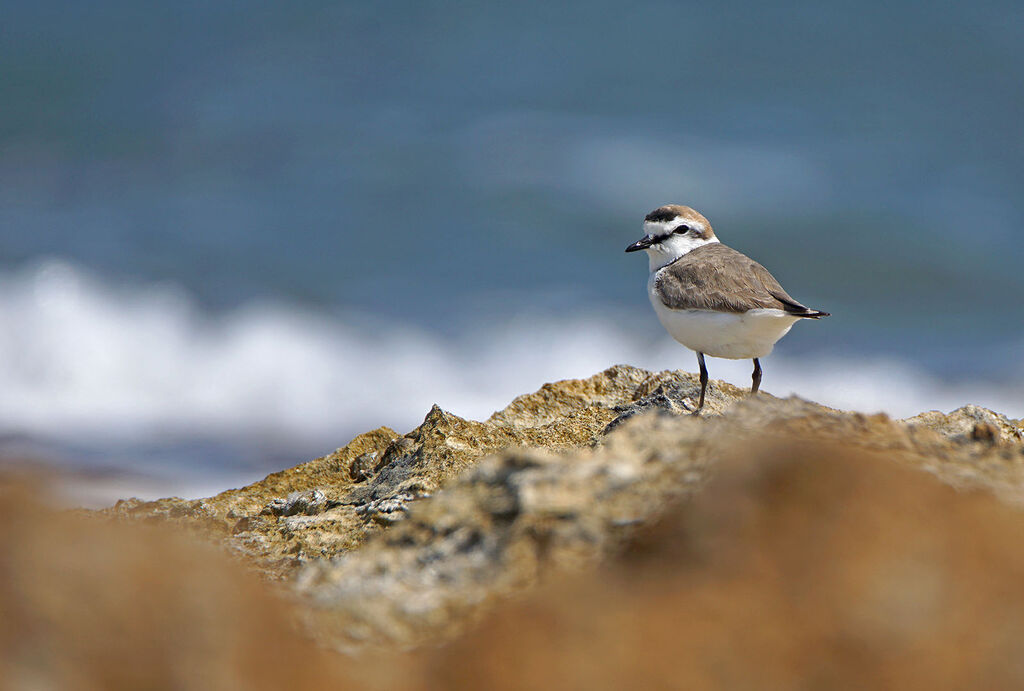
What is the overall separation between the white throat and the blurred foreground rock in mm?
4991

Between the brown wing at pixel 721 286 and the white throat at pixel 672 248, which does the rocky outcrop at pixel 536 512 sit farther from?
the white throat at pixel 672 248

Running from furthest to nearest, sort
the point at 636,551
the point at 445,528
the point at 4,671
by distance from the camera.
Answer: the point at 445,528
the point at 636,551
the point at 4,671

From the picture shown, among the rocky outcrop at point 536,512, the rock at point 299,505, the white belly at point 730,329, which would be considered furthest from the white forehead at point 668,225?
the rocky outcrop at point 536,512

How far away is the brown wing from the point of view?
7156mm

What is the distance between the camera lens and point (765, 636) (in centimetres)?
216

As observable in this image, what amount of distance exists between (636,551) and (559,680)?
1.96 feet

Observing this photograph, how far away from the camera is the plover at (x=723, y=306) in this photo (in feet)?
23.4

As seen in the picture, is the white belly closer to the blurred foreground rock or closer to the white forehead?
the white forehead

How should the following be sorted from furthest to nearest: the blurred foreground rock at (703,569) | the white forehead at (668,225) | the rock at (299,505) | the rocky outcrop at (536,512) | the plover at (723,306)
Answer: the white forehead at (668,225) < the plover at (723,306) < the rock at (299,505) < the rocky outcrop at (536,512) < the blurred foreground rock at (703,569)

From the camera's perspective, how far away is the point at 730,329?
7.25 metres

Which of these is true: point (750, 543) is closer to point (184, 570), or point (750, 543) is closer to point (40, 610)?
point (184, 570)

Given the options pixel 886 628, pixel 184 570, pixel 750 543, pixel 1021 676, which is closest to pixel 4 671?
pixel 184 570

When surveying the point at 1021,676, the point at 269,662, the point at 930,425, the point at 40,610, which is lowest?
the point at 1021,676

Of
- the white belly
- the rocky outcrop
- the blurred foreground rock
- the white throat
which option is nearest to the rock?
the rocky outcrop
